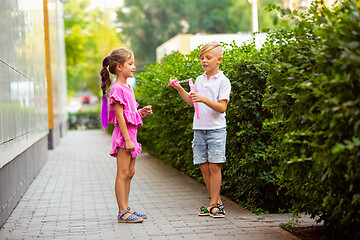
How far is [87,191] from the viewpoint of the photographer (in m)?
8.60

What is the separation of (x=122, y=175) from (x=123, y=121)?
2.04ft

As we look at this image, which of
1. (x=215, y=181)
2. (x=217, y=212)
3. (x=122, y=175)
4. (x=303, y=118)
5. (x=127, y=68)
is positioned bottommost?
(x=217, y=212)

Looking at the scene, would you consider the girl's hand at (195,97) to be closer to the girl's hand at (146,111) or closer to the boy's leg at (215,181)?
the girl's hand at (146,111)

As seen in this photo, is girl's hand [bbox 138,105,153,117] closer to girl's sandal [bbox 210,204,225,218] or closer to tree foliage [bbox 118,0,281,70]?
girl's sandal [bbox 210,204,225,218]

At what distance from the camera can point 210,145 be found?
237 inches

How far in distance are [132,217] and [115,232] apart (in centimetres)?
44

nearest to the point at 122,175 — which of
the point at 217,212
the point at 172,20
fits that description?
the point at 217,212

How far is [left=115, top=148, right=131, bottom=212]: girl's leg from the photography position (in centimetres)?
592

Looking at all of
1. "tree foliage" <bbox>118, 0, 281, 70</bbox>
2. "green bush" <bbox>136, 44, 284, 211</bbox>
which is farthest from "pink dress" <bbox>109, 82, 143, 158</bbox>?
"tree foliage" <bbox>118, 0, 281, 70</bbox>

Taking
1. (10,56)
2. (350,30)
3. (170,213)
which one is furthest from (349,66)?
(10,56)

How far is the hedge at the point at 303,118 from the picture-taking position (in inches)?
140

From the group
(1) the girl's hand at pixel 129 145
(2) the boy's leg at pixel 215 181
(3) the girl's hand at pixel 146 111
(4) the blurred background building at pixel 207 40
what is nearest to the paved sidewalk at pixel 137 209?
(2) the boy's leg at pixel 215 181

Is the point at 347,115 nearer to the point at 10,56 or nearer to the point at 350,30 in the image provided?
the point at 350,30

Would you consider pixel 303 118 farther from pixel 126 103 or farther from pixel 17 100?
pixel 17 100
